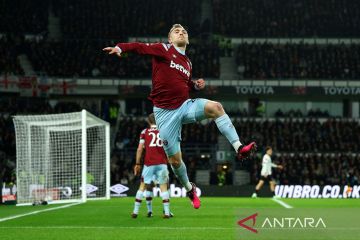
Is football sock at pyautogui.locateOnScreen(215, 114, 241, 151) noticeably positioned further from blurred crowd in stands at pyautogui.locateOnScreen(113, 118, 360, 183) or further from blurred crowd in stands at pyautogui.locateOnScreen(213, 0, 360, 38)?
blurred crowd in stands at pyautogui.locateOnScreen(213, 0, 360, 38)

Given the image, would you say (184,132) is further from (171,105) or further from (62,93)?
(171,105)

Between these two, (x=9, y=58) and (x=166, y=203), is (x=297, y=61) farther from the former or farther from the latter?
(x=166, y=203)

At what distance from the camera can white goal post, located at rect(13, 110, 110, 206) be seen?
63.8 feet

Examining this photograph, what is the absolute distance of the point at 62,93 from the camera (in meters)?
35.9

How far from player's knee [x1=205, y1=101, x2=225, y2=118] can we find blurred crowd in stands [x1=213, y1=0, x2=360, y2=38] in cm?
3133

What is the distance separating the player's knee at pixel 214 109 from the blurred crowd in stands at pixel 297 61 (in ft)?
94.9

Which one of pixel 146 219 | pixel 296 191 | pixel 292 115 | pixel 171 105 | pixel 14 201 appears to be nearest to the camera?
pixel 171 105

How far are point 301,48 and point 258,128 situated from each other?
6406mm

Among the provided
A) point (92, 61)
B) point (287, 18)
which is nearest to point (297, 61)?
point (287, 18)

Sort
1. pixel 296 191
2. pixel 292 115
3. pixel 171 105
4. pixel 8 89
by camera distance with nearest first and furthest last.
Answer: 1. pixel 171 105
2. pixel 296 191
3. pixel 8 89
4. pixel 292 115

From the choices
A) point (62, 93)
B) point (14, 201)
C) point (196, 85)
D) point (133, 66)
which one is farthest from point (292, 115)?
point (196, 85)

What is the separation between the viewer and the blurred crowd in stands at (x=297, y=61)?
37688 millimetres

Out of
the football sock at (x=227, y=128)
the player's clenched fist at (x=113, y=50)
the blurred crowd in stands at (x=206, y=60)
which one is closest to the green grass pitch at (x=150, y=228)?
the football sock at (x=227, y=128)

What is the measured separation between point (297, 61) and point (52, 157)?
69.5 feet
